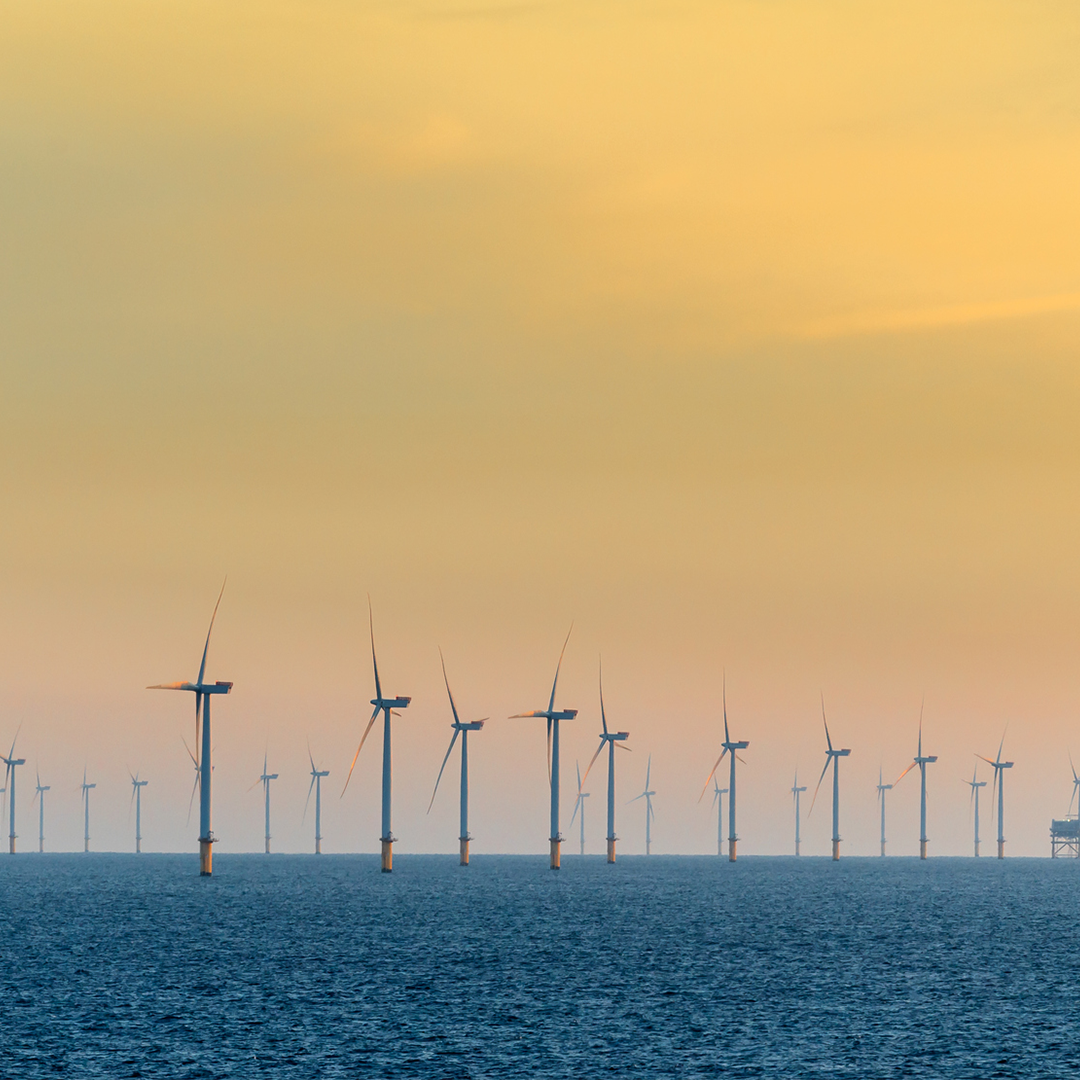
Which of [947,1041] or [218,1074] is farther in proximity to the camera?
[947,1041]

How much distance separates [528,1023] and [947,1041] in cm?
2289

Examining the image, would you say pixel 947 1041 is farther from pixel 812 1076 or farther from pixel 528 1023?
pixel 528 1023

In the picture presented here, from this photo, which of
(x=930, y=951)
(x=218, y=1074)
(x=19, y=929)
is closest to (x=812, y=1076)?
(x=218, y=1074)

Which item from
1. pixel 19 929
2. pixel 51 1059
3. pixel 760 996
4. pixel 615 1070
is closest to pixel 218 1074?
pixel 51 1059

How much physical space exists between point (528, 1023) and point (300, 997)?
18.2 m

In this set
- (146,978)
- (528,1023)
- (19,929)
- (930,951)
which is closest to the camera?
(528,1023)

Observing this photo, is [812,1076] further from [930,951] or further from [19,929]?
[19,929]

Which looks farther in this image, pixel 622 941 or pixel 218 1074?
pixel 622 941

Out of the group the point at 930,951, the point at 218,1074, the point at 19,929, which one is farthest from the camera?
the point at 19,929

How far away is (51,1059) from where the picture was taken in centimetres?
8319

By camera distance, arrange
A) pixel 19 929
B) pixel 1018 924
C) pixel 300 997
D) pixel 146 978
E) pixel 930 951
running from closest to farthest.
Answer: pixel 300 997 → pixel 146 978 → pixel 930 951 → pixel 19 929 → pixel 1018 924

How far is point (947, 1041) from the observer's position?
92.9 m

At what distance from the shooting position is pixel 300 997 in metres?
110

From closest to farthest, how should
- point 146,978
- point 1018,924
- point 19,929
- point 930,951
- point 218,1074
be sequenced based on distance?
point 218,1074 → point 146,978 → point 930,951 → point 19,929 → point 1018,924
